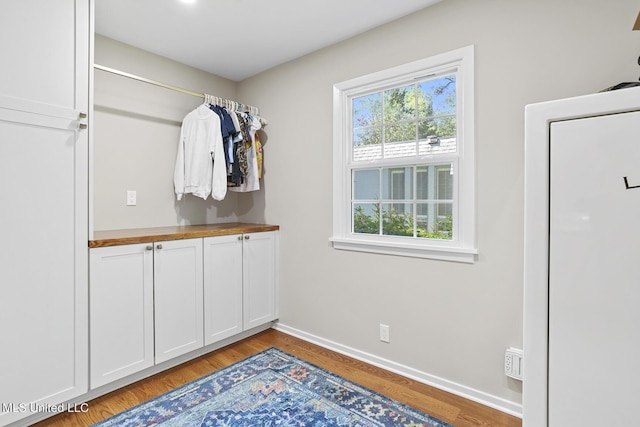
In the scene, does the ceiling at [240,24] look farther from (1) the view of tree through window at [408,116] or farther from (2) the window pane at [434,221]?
(2) the window pane at [434,221]

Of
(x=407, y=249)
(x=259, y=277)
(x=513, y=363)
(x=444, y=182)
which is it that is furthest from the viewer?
(x=259, y=277)

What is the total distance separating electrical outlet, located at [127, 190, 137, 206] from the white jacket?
1.07 ft

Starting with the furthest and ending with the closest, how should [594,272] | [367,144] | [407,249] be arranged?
[367,144]
[407,249]
[594,272]

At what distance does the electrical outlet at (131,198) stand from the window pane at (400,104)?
204cm

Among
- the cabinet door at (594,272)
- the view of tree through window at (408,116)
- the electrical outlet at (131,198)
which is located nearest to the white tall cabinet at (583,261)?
the cabinet door at (594,272)

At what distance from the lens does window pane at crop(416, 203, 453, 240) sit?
210cm

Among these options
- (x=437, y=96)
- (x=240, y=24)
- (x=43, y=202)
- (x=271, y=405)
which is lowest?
(x=271, y=405)

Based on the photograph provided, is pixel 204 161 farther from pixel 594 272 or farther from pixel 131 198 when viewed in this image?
pixel 594 272

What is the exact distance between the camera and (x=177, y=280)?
89.9 inches

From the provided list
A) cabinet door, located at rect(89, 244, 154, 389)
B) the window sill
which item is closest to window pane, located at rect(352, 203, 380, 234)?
the window sill

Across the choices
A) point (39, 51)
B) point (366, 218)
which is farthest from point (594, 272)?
point (39, 51)

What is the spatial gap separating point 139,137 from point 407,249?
7.43 feet

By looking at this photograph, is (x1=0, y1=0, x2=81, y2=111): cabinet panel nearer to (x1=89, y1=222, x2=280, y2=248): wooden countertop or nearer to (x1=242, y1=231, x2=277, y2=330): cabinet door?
(x1=89, y1=222, x2=280, y2=248): wooden countertop

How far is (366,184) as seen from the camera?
2.49m
